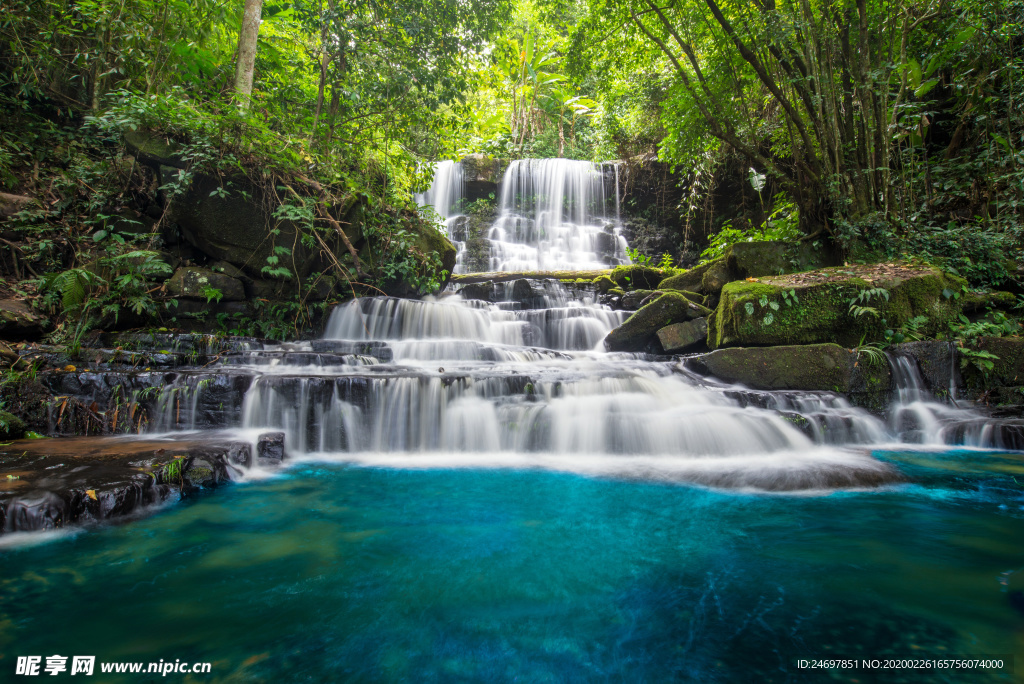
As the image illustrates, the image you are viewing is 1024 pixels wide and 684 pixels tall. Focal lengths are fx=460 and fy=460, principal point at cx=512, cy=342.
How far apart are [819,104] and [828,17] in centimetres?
132

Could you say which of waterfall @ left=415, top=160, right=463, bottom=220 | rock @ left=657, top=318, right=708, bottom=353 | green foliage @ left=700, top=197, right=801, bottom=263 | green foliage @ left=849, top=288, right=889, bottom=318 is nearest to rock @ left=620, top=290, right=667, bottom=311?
green foliage @ left=700, top=197, right=801, bottom=263

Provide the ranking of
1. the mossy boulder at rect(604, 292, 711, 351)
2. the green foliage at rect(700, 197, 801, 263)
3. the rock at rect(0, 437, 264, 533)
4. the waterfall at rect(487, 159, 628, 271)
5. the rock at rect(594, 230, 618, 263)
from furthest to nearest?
1. the rock at rect(594, 230, 618, 263)
2. the waterfall at rect(487, 159, 628, 271)
3. the green foliage at rect(700, 197, 801, 263)
4. the mossy boulder at rect(604, 292, 711, 351)
5. the rock at rect(0, 437, 264, 533)

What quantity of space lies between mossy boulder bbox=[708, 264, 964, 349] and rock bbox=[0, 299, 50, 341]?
935 centimetres

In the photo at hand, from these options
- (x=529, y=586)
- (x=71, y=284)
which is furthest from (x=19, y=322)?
(x=529, y=586)

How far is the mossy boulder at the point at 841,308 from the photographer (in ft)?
21.0

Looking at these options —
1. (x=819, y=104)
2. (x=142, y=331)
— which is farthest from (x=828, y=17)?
(x=142, y=331)

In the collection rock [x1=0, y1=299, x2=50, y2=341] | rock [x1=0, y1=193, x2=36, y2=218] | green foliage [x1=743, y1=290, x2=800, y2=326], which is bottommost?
rock [x1=0, y1=299, x2=50, y2=341]

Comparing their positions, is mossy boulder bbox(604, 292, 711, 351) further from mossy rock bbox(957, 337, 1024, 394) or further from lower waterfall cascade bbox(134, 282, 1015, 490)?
mossy rock bbox(957, 337, 1024, 394)

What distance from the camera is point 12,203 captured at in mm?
7023

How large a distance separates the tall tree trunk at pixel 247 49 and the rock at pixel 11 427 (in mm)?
5263

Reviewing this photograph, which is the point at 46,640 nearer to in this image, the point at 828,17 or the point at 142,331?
the point at 142,331

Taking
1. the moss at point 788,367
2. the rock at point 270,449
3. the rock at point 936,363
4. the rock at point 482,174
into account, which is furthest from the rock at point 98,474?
the rock at point 482,174

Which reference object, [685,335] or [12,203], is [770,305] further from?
[12,203]

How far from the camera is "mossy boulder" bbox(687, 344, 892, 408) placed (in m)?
5.89
